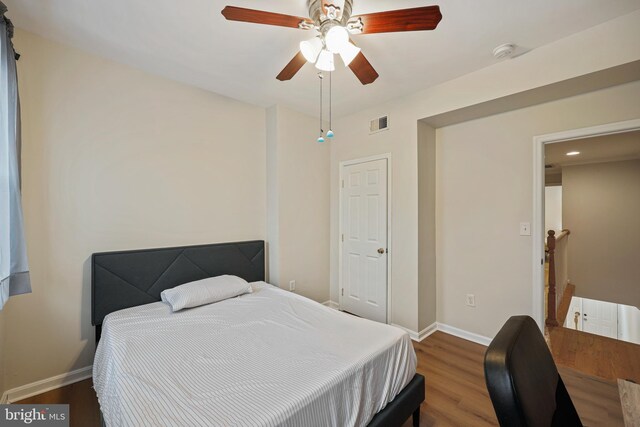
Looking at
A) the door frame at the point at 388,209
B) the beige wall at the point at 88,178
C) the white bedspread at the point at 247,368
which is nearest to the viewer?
the white bedspread at the point at 247,368

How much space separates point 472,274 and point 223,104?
325cm

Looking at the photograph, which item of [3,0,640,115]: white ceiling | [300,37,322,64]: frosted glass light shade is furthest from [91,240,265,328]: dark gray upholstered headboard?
[300,37,322,64]: frosted glass light shade

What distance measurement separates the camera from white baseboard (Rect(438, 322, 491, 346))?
9.01ft

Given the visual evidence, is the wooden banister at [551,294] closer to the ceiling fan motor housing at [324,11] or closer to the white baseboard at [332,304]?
the white baseboard at [332,304]

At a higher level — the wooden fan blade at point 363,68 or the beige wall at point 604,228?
the wooden fan blade at point 363,68

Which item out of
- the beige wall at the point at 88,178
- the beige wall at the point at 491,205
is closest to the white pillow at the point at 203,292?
the beige wall at the point at 88,178

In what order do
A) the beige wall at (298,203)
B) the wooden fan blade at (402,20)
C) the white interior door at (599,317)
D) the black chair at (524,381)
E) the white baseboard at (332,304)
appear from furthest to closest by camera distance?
the white interior door at (599,317) < the white baseboard at (332,304) < the beige wall at (298,203) < the wooden fan blade at (402,20) < the black chair at (524,381)

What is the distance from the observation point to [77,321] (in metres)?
2.13

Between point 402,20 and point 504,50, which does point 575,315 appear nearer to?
point 504,50

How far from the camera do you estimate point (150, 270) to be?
2.36 m

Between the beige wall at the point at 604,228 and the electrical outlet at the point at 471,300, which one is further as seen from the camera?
the beige wall at the point at 604,228

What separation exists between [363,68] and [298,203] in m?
1.89

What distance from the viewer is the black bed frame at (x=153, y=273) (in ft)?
6.89

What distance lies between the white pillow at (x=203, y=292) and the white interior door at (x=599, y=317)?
5.42 m
